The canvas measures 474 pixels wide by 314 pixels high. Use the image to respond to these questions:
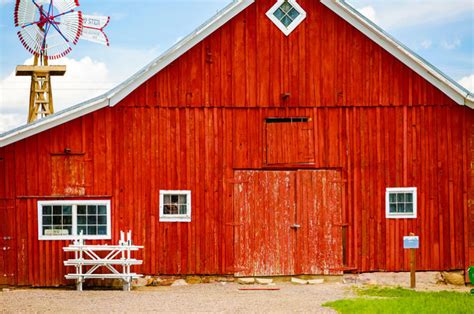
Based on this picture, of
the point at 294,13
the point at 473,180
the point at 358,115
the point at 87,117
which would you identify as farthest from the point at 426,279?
the point at 87,117

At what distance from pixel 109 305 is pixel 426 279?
8.20 meters

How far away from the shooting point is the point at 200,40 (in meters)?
19.6

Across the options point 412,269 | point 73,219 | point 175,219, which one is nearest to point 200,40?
point 175,219

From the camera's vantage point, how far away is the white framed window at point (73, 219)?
1959 centimetres

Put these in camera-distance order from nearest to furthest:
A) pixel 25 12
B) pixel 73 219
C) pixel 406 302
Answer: pixel 406 302
pixel 73 219
pixel 25 12

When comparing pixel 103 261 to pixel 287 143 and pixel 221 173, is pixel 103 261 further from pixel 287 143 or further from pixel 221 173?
pixel 287 143

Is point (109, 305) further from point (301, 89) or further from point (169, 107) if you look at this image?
point (301, 89)

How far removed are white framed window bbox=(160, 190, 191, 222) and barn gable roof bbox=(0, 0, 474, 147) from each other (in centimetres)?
266

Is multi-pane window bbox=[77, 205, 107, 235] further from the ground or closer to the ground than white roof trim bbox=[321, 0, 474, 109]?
closer to the ground

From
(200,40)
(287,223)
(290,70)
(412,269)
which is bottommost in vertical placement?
(412,269)

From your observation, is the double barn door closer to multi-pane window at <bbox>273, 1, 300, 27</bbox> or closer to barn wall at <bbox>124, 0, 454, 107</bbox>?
barn wall at <bbox>124, 0, 454, 107</bbox>

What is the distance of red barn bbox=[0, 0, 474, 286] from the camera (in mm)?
19594

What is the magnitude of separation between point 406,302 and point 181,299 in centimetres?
480

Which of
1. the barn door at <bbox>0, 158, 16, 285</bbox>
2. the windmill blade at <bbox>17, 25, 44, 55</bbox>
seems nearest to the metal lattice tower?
the windmill blade at <bbox>17, 25, 44, 55</bbox>
